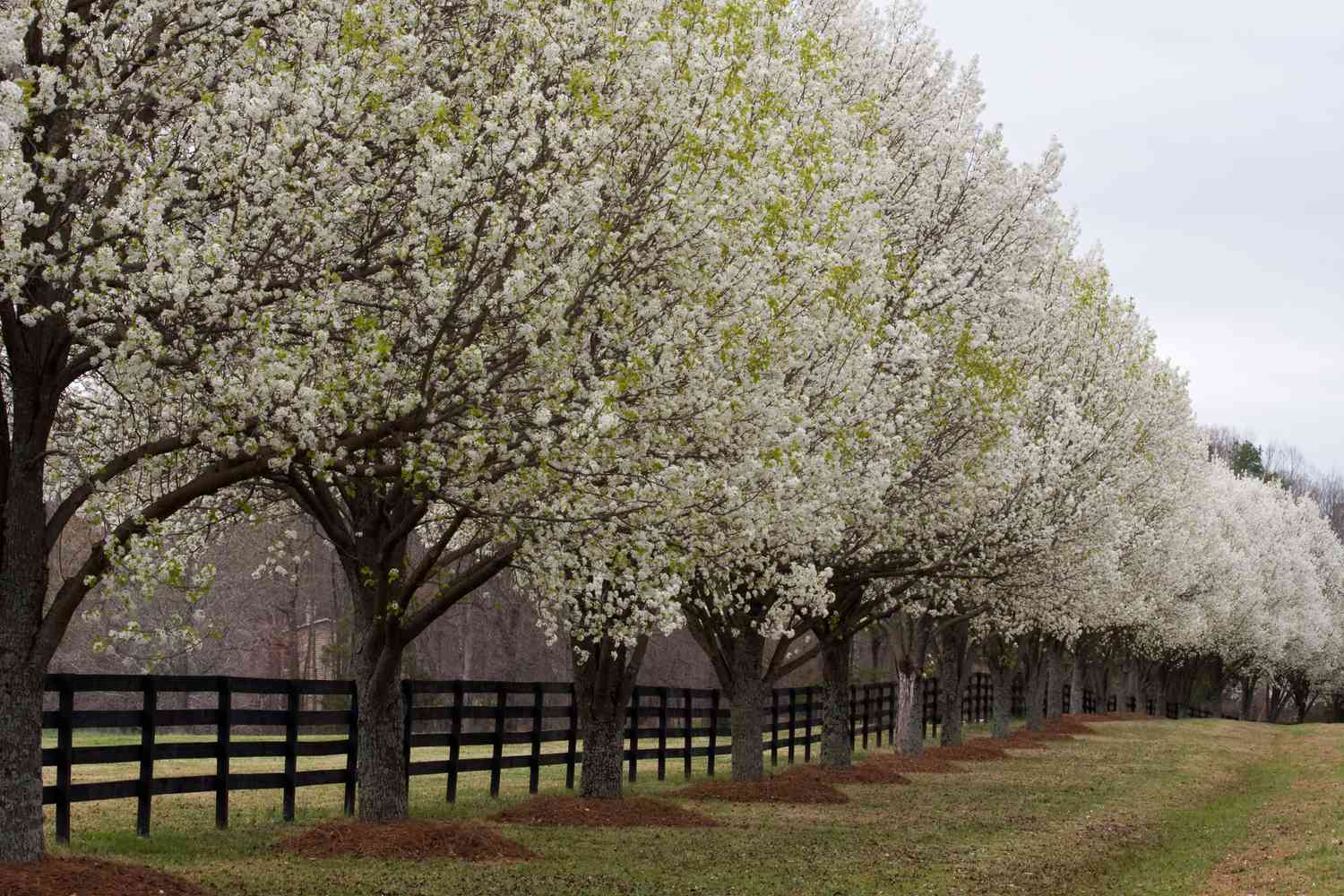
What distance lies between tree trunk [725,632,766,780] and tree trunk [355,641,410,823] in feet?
29.9

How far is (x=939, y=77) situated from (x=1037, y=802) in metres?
12.2

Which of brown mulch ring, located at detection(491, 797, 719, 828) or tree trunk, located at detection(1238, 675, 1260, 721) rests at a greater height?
brown mulch ring, located at detection(491, 797, 719, 828)

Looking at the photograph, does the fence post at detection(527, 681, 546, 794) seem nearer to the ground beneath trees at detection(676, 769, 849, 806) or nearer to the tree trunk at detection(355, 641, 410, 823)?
the ground beneath trees at detection(676, 769, 849, 806)

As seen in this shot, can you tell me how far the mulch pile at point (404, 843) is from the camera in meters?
14.4

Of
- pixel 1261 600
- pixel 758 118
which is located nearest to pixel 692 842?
pixel 758 118

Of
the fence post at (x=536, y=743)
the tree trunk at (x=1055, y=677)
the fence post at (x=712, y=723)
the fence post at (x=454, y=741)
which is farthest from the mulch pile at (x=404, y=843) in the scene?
the tree trunk at (x=1055, y=677)

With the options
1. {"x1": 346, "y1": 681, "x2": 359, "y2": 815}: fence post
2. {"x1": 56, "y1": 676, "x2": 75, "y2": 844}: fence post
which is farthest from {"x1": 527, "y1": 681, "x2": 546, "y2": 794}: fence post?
{"x1": 56, "y1": 676, "x2": 75, "y2": 844}: fence post

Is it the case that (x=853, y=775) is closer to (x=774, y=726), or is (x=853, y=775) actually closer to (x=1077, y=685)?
(x=774, y=726)

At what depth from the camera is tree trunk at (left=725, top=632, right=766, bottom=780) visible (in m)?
24.8

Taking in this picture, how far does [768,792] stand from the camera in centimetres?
2369

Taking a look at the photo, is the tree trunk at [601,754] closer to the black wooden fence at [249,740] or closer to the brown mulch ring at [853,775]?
the black wooden fence at [249,740]

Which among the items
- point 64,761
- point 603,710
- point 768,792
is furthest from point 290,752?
point 768,792

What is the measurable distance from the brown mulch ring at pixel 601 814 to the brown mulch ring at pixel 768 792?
2.95 meters

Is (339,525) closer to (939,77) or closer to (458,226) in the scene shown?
(458,226)
